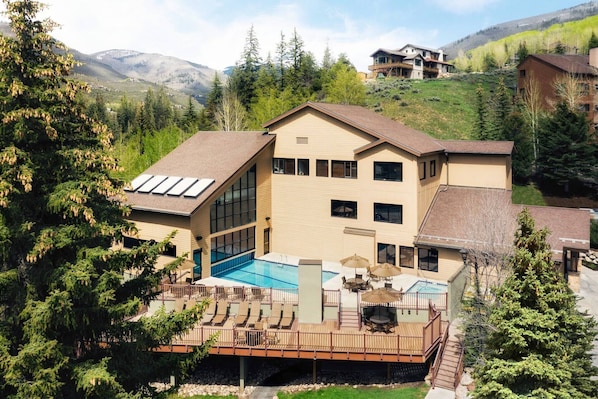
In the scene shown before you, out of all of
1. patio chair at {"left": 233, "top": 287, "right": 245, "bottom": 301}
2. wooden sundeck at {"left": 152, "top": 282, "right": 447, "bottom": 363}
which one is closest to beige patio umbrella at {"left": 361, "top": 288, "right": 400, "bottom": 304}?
wooden sundeck at {"left": 152, "top": 282, "right": 447, "bottom": 363}

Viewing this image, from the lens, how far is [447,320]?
21484 millimetres

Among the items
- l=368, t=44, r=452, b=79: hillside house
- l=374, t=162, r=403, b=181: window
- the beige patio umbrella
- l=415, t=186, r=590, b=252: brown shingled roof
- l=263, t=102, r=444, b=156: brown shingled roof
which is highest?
l=368, t=44, r=452, b=79: hillside house

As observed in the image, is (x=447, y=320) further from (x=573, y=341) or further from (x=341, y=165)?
(x=341, y=165)

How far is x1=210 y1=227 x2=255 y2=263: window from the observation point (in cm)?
2878

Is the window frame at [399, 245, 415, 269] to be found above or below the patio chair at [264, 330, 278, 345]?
above

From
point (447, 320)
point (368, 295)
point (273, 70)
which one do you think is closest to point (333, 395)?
point (368, 295)

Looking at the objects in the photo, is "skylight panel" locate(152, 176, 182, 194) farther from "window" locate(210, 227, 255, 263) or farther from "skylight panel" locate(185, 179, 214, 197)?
"window" locate(210, 227, 255, 263)

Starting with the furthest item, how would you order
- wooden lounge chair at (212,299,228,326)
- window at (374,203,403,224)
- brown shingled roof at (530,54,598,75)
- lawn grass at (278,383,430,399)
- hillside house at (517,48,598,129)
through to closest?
brown shingled roof at (530,54,598,75), hillside house at (517,48,598,129), window at (374,203,403,224), wooden lounge chair at (212,299,228,326), lawn grass at (278,383,430,399)

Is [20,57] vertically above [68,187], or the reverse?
[20,57]

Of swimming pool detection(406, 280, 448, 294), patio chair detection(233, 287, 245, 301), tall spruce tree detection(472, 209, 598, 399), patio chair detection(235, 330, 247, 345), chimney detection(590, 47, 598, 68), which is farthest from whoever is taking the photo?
chimney detection(590, 47, 598, 68)

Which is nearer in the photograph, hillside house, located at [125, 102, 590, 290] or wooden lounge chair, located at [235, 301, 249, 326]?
wooden lounge chair, located at [235, 301, 249, 326]

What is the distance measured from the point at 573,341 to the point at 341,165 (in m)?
19.0

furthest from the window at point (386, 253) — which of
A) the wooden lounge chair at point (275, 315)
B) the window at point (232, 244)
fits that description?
the wooden lounge chair at point (275, 315)

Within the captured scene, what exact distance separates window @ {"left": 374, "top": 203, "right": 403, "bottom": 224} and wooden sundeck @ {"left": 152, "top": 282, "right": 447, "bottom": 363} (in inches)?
346
